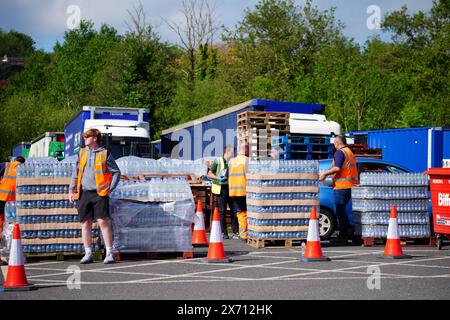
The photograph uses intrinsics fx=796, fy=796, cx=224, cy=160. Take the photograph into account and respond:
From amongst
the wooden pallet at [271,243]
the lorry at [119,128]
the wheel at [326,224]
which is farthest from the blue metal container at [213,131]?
the wooden pallet at [271,243]

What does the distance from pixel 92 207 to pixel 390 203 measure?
586 cm

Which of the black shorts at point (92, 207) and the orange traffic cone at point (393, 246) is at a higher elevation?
the black shorts at point (92, 207)

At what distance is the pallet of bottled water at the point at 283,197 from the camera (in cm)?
1408

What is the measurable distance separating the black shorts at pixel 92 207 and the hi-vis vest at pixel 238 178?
4.14 m

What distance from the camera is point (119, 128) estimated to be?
26.7 m

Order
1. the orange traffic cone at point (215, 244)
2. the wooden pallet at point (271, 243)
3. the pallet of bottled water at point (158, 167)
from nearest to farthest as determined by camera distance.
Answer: the orange traffic cone at point (215, 244) → the wooden pallet at point (271, 243) → the pallet of bottled water at point (158, 167)

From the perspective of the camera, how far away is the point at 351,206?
15625 mm

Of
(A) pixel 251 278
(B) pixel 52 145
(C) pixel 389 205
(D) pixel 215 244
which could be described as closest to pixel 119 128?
(B) pixel 52 145

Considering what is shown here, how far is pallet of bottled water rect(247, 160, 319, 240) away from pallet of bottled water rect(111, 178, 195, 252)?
1773 mm

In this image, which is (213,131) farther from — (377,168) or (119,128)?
(377,168)

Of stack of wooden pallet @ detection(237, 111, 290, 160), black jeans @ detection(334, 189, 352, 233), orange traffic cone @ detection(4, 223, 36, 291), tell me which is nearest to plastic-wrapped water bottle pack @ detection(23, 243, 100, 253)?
orange traffic cone @ detection(4, 223, 36, 291)

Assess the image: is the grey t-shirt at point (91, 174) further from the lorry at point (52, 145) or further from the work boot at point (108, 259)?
the lorry at point (52, 145)
